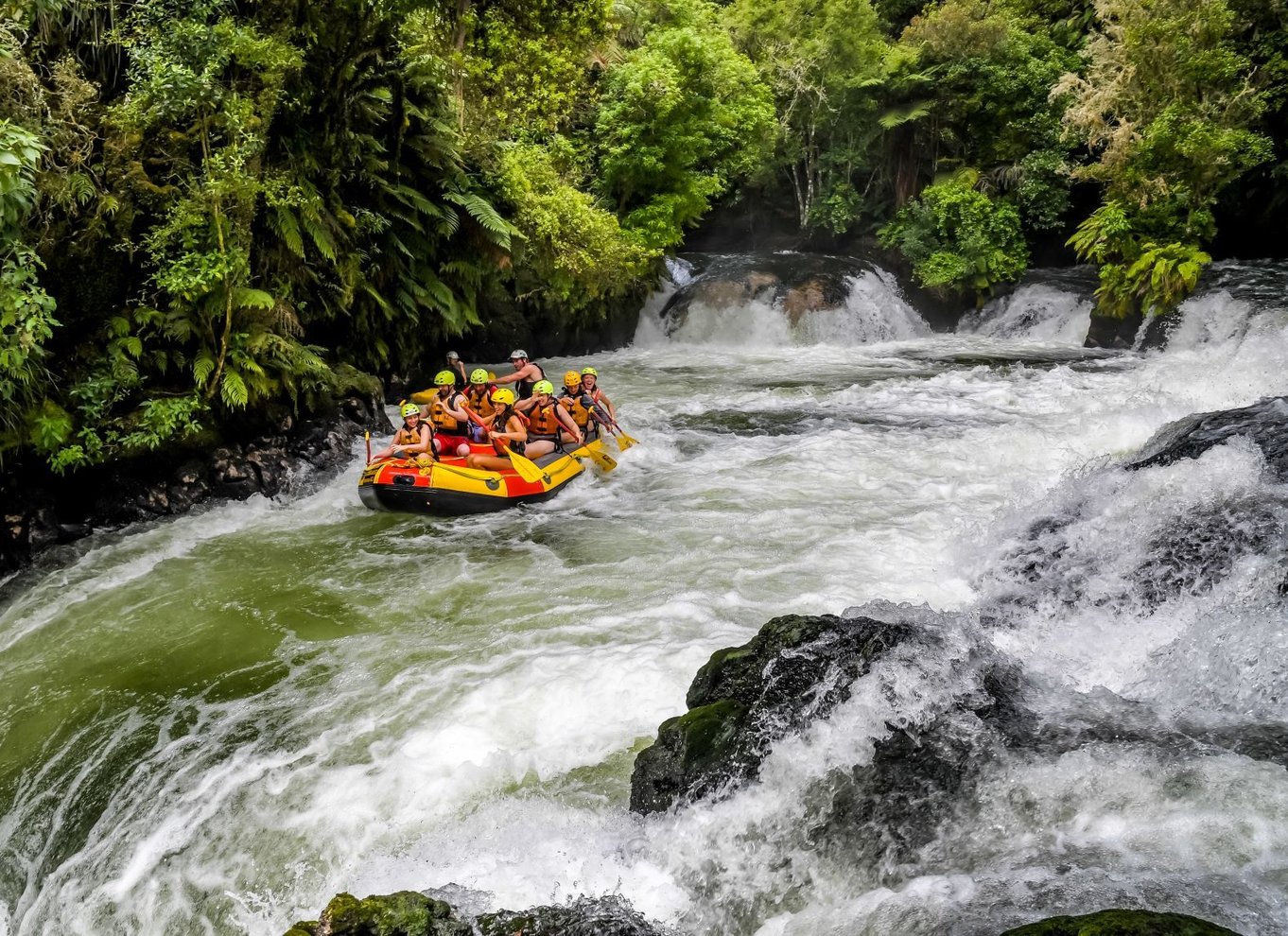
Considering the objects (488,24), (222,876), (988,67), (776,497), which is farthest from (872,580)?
(988,67)

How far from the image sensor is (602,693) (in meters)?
4.65

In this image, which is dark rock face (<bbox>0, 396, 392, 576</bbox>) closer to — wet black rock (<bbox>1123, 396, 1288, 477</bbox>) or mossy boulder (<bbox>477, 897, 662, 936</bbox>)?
mossy boulder (<bbox>477, 897, 662, 936</bbox>)

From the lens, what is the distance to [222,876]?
11.6 ft

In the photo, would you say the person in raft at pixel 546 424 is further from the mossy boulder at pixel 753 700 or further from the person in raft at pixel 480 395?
the mossy boulder at pixel 753 700

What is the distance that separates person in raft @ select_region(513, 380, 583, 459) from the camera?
28.5ft

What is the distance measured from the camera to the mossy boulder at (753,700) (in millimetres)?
3541

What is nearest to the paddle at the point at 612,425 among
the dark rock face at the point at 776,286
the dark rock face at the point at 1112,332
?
the dark rock face at the point at 776,286

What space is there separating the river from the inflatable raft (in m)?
0.20

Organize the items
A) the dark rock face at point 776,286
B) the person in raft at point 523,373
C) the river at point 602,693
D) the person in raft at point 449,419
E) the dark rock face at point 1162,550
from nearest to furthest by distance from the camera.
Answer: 1. the river at point 602,693
2. the dark rock face at point 1162,550
3. the person in raft at point 449,419
4. the person in raft at point 523,373
5. the dark rock face at point 776,286

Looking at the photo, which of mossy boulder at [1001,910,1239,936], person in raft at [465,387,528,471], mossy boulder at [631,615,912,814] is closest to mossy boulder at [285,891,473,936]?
mossy boulder at [631,615,912,814]

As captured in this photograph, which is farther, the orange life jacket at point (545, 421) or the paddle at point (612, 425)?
the paddle at point (612, 425)

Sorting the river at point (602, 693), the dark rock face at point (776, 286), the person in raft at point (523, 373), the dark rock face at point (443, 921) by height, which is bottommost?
the river at point (602, 693)

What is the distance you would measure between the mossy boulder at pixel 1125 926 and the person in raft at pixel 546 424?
682 cm

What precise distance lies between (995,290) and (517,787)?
53.9ft
